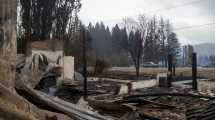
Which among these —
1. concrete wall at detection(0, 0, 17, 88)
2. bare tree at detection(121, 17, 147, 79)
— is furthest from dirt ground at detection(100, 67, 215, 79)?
concrete wall at detection(0, 0, 17, 88)

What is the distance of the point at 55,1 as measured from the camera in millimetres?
29859

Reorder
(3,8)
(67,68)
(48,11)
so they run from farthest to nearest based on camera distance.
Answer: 1. (48,11)
2. (67,68)
3. (3,8)

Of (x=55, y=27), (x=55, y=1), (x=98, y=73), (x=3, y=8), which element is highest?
(x=55, y=1)

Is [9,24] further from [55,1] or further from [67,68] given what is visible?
[55,1]

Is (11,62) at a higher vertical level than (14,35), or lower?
lower

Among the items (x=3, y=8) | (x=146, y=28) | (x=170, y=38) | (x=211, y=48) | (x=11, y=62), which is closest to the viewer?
(x=3, y=8)

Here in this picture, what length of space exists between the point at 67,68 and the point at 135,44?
67.3 ft

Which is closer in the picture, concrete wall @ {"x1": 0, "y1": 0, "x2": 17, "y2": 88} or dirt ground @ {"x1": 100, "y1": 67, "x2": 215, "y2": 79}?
concrete wall @ {"x1": 0, "y1": 0, "x2": 17, "y2": 88}

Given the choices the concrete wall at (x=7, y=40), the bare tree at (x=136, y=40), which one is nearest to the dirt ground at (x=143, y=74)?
the bare tree at (x=136, y=40)

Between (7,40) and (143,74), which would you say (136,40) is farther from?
(7,40)

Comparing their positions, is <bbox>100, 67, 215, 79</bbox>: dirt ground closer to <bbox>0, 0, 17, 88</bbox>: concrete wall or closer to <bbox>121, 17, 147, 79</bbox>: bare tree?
<bbox>121, 17, 147, 79</bbox>: bare tree

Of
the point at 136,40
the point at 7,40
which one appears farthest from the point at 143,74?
the point at 7,40

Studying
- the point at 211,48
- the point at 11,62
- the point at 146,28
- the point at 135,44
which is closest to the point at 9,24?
the point at 11,62

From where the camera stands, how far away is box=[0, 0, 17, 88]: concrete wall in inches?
113
